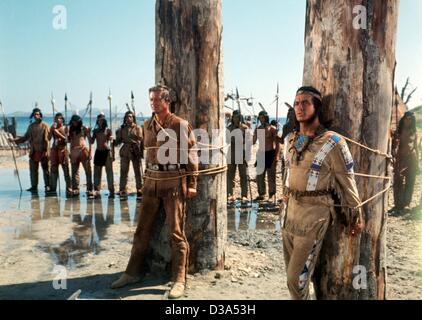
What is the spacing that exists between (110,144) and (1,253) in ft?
18.3

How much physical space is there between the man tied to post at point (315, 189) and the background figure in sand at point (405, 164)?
628cm

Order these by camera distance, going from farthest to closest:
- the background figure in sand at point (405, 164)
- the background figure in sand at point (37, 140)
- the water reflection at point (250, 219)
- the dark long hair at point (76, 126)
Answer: the background figure in sand at point (37, 140) < the dark long hair at point (76, 126) < the background figure in sand at point (405, 164) < the water reflection at point (250, 219)

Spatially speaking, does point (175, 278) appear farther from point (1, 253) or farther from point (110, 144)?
point (110, 144)

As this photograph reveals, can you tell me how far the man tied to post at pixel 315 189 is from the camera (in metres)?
2.94

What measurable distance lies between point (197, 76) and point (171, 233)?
1806mm

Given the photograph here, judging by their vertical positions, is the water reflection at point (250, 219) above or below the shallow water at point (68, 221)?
below

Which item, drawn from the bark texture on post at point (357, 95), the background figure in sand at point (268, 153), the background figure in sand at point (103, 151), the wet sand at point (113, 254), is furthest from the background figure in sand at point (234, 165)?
the bark texture on post at point (357, 95)

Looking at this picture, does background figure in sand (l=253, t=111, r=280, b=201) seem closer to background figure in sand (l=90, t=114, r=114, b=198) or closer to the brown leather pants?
background figure in sand (l=90, t=114, r=114, b=198)

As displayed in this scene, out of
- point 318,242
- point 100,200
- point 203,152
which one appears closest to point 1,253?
point 203,152

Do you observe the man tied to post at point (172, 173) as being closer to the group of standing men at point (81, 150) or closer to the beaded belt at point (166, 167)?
the beaded belt at point (166, 167)

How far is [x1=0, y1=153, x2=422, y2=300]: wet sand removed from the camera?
460 cm

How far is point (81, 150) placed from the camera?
10.5m
